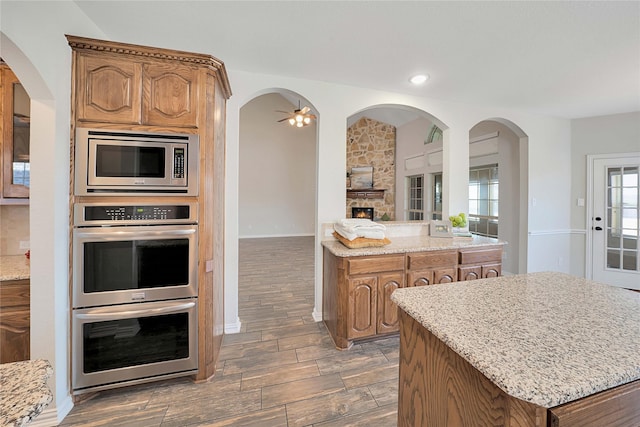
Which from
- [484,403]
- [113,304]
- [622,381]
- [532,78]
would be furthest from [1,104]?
[532,78]

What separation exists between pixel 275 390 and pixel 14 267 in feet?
6.25

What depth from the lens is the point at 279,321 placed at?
2.79 meters

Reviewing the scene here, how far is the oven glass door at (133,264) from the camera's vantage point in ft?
5.34

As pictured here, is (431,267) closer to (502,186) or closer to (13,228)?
(502,186)

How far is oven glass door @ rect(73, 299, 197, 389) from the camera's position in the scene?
1.64 metres

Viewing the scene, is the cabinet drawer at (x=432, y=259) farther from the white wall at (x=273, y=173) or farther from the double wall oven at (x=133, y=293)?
the white wall at (x=273, y=173)

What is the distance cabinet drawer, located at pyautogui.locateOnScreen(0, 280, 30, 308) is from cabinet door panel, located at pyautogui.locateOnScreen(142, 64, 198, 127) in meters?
1.23

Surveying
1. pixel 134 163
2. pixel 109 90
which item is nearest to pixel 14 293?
pixel 134 163

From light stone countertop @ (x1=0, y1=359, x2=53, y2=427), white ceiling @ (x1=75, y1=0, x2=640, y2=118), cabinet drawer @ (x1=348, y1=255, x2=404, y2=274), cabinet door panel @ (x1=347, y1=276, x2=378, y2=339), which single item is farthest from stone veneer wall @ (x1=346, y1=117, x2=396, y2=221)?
light stone countertop @ (x1=0, y1=359, x2=53, y2=427)

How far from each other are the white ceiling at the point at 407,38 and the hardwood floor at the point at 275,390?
8.70 ft

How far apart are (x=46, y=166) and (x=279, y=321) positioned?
2.28 meters

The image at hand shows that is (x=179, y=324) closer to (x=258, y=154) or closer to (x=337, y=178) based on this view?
(x=337, y=178)

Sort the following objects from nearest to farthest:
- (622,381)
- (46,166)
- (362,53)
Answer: (622,381) → (46,166) → (362,53)

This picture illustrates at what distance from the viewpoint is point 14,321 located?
152 centimetres
